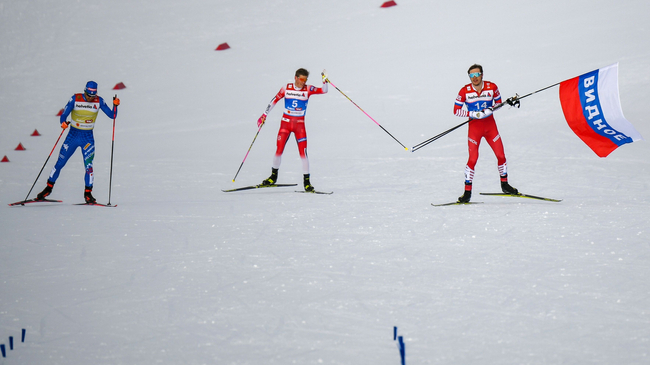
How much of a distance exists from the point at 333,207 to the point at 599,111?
341cm

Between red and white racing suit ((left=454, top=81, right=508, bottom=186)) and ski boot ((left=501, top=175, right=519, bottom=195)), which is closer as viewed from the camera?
red and white racing suit ((left=454, top=81, right=508, bottom=186))

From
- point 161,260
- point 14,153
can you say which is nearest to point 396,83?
point 14,153

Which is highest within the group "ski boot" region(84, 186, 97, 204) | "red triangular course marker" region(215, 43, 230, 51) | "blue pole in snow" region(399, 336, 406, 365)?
"red triangular course marker" region(215, 43, 230, 51)

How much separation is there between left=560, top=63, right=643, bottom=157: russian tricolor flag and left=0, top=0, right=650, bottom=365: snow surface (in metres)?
0.88

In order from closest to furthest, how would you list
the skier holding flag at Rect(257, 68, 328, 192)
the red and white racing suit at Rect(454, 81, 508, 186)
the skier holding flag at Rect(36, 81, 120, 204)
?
1. the red and white racing suit at Rect(454, 81, 508, 186)
2. the skier holding flag at Rect(36, 81, 120, 204)
3. the skier holding flag at Rect(257, 68, 328, 192)

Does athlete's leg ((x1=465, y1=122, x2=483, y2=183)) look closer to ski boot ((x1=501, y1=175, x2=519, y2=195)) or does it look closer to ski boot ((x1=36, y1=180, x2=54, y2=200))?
ski boot ((x1=501, y1=175, x2=519, y2=195))

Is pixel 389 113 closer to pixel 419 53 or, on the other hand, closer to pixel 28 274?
pixel 419 53

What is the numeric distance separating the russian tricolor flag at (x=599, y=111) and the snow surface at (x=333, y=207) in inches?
34.7

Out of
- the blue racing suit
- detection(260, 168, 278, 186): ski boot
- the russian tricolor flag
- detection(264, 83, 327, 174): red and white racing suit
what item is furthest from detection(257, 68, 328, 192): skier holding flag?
the russian tricolor flag

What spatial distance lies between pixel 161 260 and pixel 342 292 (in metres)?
1.91

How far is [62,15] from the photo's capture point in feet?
72.1

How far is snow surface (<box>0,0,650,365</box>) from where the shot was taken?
14.7 feet

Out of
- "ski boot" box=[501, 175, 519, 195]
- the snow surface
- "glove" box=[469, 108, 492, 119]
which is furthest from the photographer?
"ski boot" box=[501, 175, 519, 195]

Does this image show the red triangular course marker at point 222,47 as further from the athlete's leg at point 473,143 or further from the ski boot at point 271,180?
the athlete's leg at point 473,143
